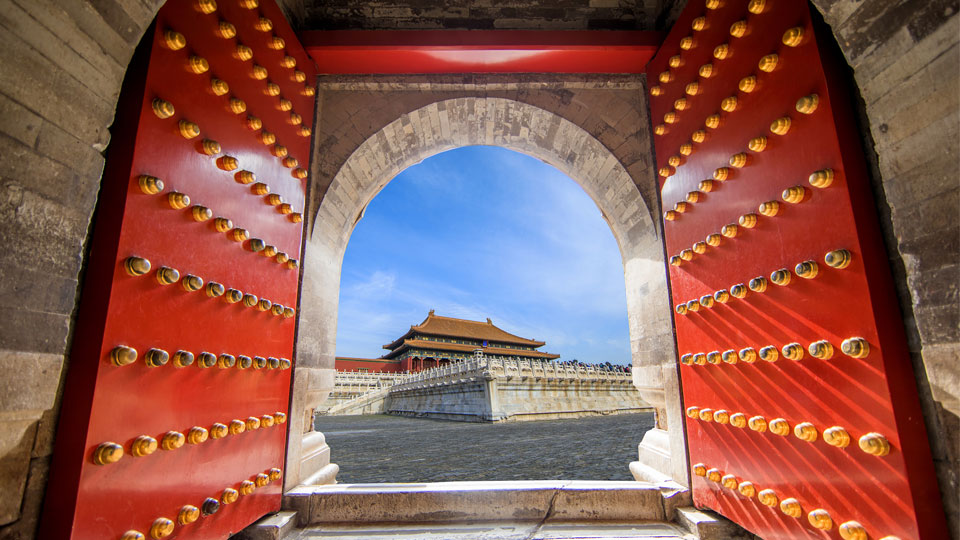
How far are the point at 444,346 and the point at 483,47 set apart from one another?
3454 cm

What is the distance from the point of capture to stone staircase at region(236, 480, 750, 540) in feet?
8.27

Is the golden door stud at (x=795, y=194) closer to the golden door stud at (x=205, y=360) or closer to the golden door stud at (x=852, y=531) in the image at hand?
the golden door stud at (x=852, y=531)

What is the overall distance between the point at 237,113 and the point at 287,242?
81cm

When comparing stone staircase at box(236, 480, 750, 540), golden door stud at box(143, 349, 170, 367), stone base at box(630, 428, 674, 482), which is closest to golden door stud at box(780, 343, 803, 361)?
stone staircase at box(236, 480, 750, 540)

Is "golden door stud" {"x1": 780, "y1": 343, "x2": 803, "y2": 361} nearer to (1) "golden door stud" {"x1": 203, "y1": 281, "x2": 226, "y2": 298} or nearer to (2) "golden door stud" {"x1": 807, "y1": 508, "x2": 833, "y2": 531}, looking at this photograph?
(2) "golden door stud" {"x1": 807, "y1": 508, "x2": 833, "y2": 531}

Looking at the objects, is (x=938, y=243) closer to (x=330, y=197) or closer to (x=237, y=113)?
(x=237, y=113)

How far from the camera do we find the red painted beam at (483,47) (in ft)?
10.3

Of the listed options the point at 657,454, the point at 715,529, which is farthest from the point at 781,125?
the point at 657,454

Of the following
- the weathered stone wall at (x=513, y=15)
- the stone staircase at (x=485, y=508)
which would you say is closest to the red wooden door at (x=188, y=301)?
the stone staircase at (x=485, y=508)

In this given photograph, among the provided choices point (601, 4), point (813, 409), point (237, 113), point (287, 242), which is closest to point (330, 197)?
point (287, 242)

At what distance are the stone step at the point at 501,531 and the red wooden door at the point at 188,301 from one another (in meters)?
0.46

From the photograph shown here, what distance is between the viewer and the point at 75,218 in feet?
4.12

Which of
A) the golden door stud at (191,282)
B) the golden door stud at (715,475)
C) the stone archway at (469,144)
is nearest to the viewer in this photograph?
the golden door stud at (191,282)

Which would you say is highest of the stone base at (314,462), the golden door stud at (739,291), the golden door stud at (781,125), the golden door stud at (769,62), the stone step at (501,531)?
the golden door stud at (769,62)
